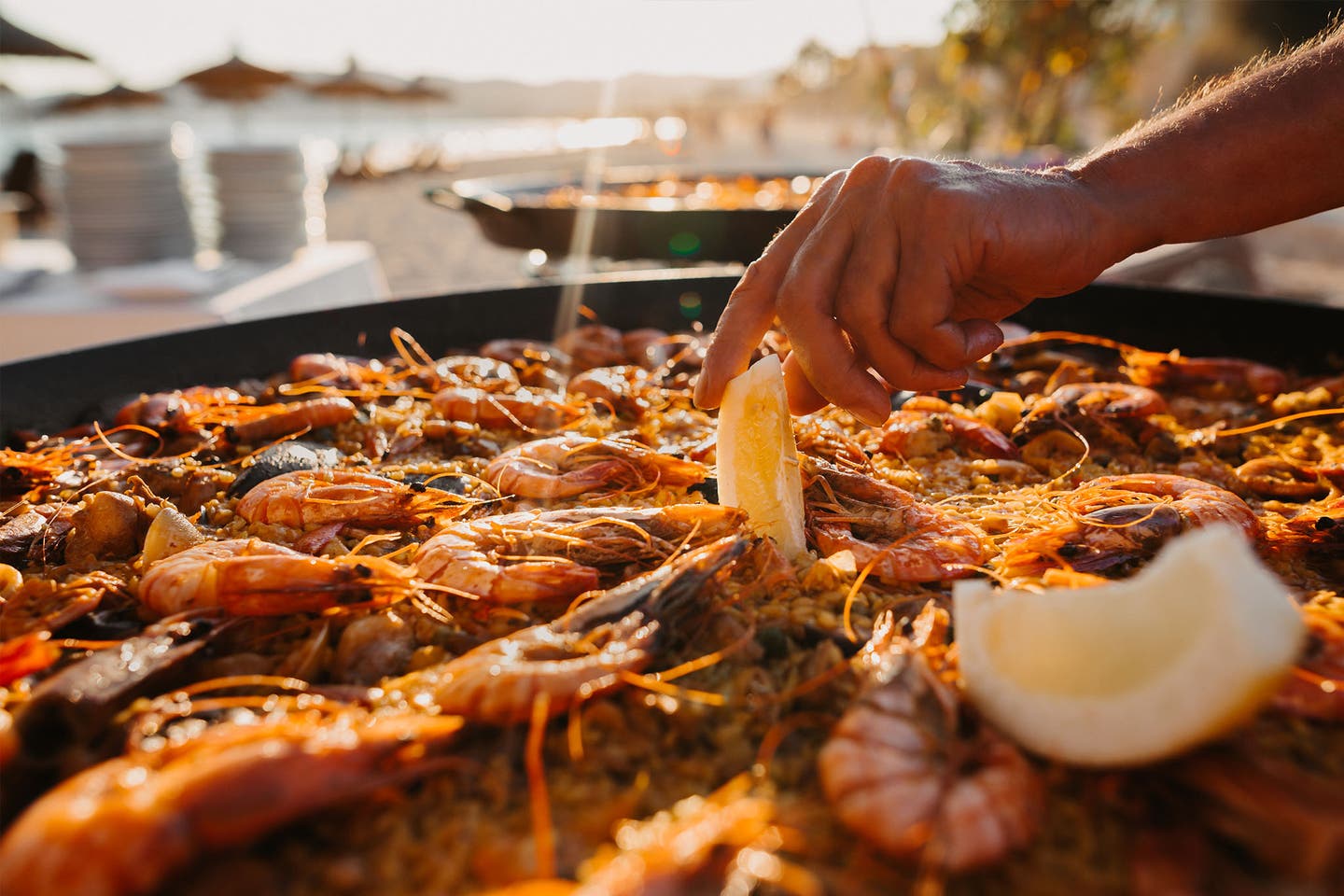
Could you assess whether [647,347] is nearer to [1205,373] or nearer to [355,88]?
[1205,373]

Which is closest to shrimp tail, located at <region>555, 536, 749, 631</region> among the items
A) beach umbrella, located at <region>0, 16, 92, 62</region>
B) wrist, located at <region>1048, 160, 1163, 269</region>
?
wrist, located at <region>1048, 160, 1163, 269</region>

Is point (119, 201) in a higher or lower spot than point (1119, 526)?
higher

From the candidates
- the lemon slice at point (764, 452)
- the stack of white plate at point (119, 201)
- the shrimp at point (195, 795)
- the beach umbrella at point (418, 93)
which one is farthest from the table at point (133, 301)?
the beach umbrella at point (418, 93)

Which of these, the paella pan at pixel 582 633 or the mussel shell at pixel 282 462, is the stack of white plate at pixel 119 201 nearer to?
the paella pan at pixel 582 633

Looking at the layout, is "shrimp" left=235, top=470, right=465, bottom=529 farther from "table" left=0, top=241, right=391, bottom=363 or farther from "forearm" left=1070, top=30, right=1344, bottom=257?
"table" left=0, top=241, right=391, bottom=363

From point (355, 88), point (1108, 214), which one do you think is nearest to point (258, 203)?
point (1108, 214)

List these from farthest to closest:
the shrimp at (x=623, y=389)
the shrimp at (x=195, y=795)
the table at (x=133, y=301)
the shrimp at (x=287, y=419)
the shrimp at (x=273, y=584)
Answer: the table at (x=133, y=301)
the shrimp at (x=623, y=389)
the shrimp at (x=287, y=419)
the shrimp at (x=273, y=584)
the shrimp at (x=195, y=795)
